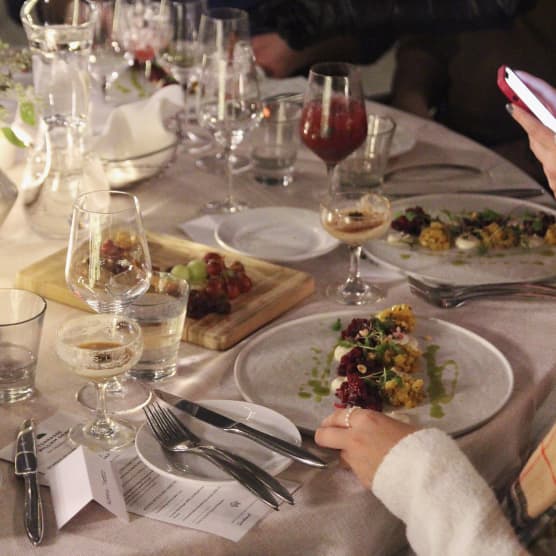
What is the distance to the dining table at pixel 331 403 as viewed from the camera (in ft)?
3.16

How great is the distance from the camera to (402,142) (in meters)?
2.10

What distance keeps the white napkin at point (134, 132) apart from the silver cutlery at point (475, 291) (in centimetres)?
63

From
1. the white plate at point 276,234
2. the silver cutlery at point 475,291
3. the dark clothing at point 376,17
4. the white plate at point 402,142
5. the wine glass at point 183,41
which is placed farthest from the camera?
the dark clothing at point 376,17

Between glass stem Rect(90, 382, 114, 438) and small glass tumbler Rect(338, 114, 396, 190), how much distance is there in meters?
0.89

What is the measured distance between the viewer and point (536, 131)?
1.48 meters

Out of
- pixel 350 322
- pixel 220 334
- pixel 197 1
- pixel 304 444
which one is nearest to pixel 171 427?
pixel 304 444

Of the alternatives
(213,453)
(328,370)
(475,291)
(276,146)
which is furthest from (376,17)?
(213,453)

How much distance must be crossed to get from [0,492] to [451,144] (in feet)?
4.66

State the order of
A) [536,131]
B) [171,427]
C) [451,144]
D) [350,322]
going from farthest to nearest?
[451,144] < [536,131] < [350,322] < [171,427]

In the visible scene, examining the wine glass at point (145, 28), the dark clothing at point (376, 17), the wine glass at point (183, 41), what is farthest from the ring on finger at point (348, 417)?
the dark clothing at point (376, 17)

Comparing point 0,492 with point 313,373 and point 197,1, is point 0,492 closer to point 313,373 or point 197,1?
point 313,373

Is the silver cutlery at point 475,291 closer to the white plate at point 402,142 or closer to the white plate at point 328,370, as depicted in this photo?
the white plate at point 328,370

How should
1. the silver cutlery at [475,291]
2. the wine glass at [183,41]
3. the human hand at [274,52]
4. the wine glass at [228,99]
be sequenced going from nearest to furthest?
the silver cutlery at [475,291], the wine glass at [228,99], the wine glass at [183,41], the human hand at [274,52]

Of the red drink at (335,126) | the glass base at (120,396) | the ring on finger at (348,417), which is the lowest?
the glass base at (120,396)
